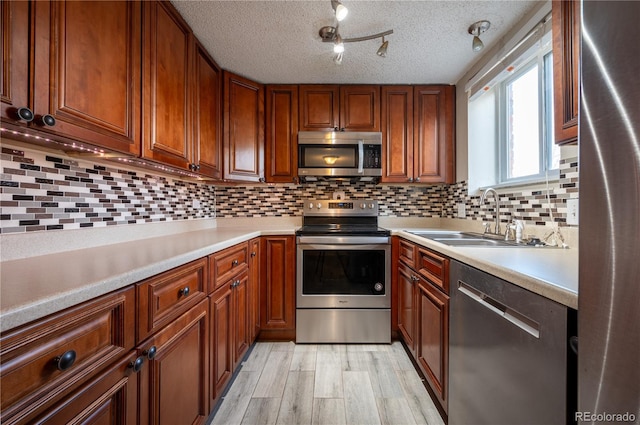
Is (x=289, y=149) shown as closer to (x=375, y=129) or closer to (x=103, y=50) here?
(x=375, y=129)

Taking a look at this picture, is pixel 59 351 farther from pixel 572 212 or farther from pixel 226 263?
pixel 572 212

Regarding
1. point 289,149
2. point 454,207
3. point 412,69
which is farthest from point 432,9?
point 454,207

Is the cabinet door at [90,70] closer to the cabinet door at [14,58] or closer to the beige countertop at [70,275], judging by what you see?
the cabinet door at [14,58]

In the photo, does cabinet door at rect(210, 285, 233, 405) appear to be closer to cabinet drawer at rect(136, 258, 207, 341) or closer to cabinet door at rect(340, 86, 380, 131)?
cabinet drawer at rect(136, 258, 207, 341)

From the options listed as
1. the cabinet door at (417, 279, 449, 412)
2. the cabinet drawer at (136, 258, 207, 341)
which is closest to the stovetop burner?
the cabinet door at (417, 279, 449, 412)

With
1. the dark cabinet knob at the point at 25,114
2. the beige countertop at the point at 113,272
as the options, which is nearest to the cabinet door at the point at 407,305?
the beige countertop at the point at 113,272

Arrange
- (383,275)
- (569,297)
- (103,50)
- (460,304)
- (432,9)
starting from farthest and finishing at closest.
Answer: (383,275)
(432,9)
(460,304)
(103,50)
(569,297)

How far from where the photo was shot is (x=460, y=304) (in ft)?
3.70

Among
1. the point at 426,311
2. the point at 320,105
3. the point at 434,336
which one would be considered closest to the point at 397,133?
the point at 320,105

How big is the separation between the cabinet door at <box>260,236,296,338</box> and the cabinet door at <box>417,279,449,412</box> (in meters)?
0.97

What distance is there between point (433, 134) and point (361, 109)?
70cm

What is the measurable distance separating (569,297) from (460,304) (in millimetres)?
564

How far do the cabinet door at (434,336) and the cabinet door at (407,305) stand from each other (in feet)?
0.34

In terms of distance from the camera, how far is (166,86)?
1393 mm
